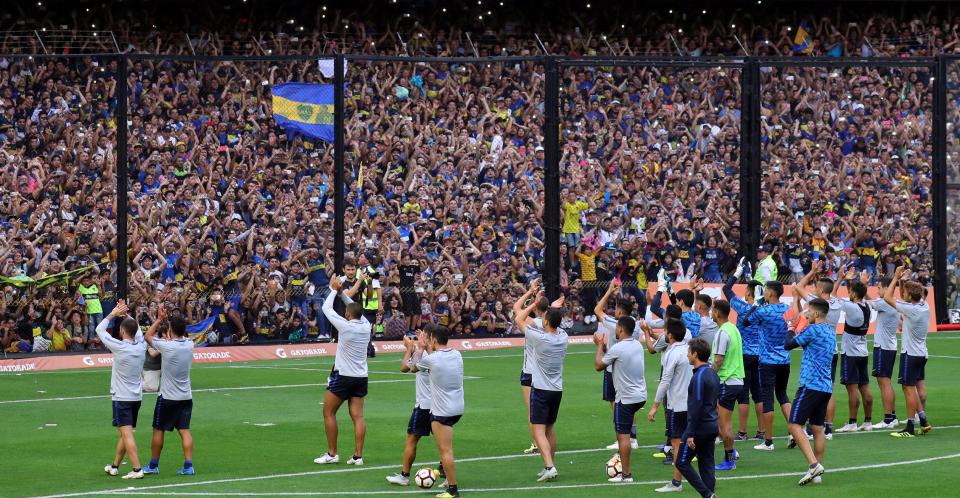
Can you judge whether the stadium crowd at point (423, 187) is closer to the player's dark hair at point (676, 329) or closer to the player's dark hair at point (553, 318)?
the player's dark hair at point (553, 318)

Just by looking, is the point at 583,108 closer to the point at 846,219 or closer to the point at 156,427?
the point at 846,219

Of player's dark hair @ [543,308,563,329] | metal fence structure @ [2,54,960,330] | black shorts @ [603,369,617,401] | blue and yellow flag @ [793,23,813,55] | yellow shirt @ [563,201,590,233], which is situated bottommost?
black shorts @ [603,369,617,401]

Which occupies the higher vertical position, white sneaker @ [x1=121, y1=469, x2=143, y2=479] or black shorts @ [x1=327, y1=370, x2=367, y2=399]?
black shorts @ [x1=327, y1=370, x2=367, y2=399]

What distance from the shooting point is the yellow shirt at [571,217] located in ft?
117

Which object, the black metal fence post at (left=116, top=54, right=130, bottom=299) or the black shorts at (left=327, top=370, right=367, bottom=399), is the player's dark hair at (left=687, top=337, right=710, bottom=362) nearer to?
the black shorts at (left=327, top=370, right=367, bottom=399)

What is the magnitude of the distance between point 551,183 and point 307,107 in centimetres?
587

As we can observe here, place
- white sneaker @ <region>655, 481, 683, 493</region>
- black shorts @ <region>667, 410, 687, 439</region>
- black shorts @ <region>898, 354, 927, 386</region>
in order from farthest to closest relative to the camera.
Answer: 1. black shorts @ <region>898, 354, 927, 386</region>
2. black shorts @ <region>667, 410, 687, 439</region>
3. white sneaker @ <region>655, 481, 683, 493</region>

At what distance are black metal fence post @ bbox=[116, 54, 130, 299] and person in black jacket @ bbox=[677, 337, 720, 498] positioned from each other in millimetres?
17907

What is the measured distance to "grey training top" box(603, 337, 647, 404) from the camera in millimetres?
17391

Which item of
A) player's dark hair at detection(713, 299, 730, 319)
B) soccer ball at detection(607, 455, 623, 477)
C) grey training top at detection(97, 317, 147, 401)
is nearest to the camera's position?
soccer ball at detection(607, 455, 623, 477)

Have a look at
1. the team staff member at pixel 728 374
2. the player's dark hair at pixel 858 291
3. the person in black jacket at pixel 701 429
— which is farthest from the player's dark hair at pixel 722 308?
the player's dark hair at pixel 858 291

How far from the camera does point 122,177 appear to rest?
3116 centimetres

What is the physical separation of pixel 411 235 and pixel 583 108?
23.1 feet

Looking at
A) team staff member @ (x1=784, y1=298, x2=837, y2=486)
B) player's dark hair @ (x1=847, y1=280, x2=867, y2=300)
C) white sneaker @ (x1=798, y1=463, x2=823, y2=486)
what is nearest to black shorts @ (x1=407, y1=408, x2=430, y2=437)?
team staff member @ (x1=784, y1=298, x2=837, y2=486)
